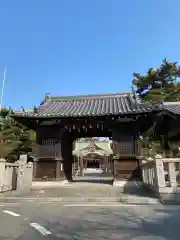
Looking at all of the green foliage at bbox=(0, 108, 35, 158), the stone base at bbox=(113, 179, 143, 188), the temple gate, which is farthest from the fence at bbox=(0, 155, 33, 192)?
the green foliage at bbox=(0, 108, 35, 158)

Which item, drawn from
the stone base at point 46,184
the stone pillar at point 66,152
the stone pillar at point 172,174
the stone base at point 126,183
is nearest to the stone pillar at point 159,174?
the stone pillar at point 172,174

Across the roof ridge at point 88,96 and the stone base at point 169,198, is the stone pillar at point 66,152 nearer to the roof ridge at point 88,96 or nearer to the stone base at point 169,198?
the roof ridge at point 88,96

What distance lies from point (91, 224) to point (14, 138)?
55.2 ft

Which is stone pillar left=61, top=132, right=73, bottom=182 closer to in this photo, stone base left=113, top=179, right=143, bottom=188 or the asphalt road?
stone base left=113, top=179, right=143, bottom=188

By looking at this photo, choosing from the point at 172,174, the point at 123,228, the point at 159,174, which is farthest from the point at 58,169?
the point at 123,228

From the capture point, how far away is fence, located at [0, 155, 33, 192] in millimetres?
10507

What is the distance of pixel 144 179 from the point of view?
12.2m

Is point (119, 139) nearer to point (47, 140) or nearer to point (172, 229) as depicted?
point (47, 140)

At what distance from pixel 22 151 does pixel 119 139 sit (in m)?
11.4

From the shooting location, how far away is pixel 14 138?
20.3 meters

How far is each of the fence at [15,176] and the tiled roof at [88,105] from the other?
3421mm

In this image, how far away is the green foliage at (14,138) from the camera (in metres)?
18.9

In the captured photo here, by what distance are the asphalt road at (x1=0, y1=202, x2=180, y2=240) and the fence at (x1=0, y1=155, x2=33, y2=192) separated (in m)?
4.01

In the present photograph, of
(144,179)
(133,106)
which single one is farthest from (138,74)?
(144,179)
